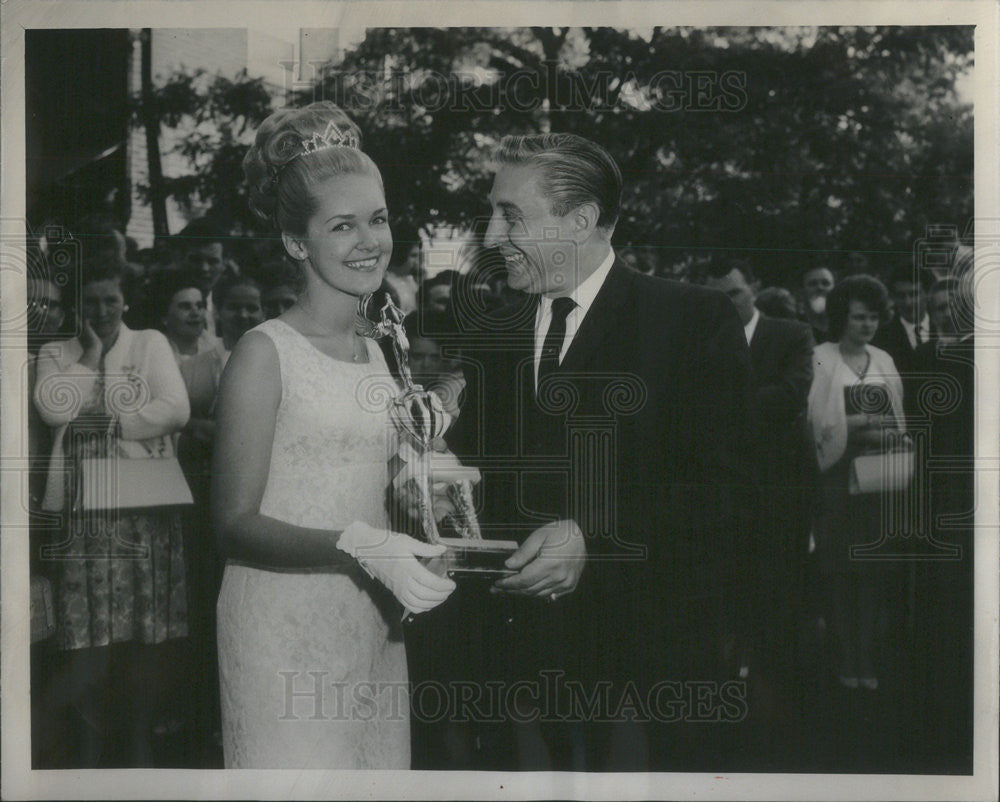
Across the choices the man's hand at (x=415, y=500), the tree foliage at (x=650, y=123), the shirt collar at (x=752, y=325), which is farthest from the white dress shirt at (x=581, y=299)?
the man's hand at (x=415, y=500)

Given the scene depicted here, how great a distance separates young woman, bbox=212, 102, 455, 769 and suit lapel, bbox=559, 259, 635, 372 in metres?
0.61

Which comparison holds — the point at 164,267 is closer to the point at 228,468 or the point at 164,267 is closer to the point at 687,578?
the point at 228,468

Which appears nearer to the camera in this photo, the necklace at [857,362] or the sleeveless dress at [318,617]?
the sleeveless dress at [318,617]

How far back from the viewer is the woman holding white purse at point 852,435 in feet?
10.6

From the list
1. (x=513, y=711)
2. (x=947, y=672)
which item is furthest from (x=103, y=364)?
(x=947, y=672)

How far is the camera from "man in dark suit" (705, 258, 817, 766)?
3.22m

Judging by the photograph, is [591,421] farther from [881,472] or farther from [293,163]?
[293,163]

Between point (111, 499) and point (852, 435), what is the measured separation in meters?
2.39

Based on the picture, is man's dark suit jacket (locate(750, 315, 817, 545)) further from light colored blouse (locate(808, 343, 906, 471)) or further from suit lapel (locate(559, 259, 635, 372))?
suit lapel (locate(559, 259, 635, 372))

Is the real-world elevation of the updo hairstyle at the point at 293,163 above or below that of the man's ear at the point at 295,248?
above

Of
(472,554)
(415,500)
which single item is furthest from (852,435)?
(415,500)

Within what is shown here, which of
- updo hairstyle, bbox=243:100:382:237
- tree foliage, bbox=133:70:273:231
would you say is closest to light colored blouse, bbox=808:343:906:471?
updo hairstyle, bbox=243:100:382:237

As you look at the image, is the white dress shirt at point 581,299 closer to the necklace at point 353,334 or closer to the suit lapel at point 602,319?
the suit lapel at point 602,319

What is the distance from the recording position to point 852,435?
3252 millimetres
